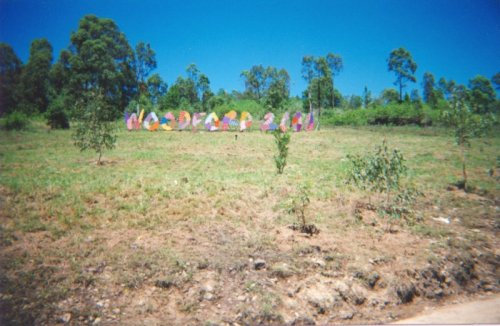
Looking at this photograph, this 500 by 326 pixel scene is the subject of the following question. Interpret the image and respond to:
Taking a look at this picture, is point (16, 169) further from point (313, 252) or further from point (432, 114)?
point (432, 114)

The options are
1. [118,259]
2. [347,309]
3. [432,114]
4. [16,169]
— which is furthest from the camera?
[432,114]

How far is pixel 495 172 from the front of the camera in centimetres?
1121

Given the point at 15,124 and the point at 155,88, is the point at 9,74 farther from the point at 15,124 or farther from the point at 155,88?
the point at 155,88

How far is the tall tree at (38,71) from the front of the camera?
7148mm

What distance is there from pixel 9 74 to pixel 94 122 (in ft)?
16.4

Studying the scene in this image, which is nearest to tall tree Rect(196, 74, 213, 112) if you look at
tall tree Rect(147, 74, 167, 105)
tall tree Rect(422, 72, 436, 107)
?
tall tree Rect(147, 74, 167, 105)

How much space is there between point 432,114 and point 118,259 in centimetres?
3203

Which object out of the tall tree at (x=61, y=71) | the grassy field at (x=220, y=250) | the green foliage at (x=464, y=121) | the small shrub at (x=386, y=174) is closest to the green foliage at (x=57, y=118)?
the tall tree at (x=61, y=71)

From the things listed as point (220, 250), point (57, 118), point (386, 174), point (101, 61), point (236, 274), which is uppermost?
point (101, 61)

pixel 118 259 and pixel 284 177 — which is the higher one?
pixel 284 177

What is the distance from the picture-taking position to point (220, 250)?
541 cm

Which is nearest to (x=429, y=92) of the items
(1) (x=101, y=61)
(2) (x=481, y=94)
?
(2) (x=481, y=94)

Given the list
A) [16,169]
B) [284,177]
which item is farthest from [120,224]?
[16,169]

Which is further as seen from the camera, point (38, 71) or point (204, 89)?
point (204, 89)
